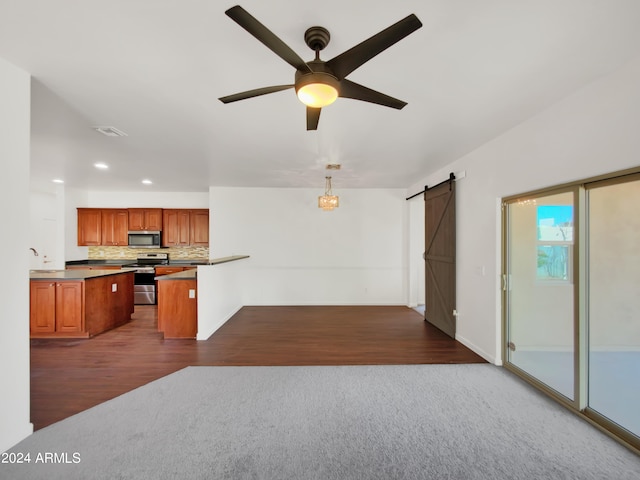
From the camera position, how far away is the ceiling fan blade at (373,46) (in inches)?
47.5

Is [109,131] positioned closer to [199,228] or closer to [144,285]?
[199,228]

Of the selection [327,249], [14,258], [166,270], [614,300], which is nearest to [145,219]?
[166,270]

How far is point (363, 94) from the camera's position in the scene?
5.59ft

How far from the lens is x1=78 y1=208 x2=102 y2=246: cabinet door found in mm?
6562

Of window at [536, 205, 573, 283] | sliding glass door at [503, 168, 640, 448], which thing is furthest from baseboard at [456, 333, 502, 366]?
window at [536, 205, 573, 283]

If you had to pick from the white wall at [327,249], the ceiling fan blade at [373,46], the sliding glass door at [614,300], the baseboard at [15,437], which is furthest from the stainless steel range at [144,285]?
the sliding glass door at [614,300]

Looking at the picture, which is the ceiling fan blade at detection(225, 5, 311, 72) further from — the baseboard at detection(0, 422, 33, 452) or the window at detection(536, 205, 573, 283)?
the baseboard at detection(0, 422, 33, 452)

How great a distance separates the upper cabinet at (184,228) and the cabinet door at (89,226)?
61.8 inches

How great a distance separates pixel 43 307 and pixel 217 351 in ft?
9.24

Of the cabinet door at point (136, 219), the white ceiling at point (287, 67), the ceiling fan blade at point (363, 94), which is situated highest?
the white ceiling at point (287, 67)

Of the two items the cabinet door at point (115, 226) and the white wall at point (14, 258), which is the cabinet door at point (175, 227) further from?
the white wall at point (14, 258)

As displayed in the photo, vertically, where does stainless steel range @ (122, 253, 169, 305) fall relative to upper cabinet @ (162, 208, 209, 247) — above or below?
below

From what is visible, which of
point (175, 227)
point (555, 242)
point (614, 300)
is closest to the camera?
point (614, 300)

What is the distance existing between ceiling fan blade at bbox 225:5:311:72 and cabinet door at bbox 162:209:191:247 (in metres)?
6.14
